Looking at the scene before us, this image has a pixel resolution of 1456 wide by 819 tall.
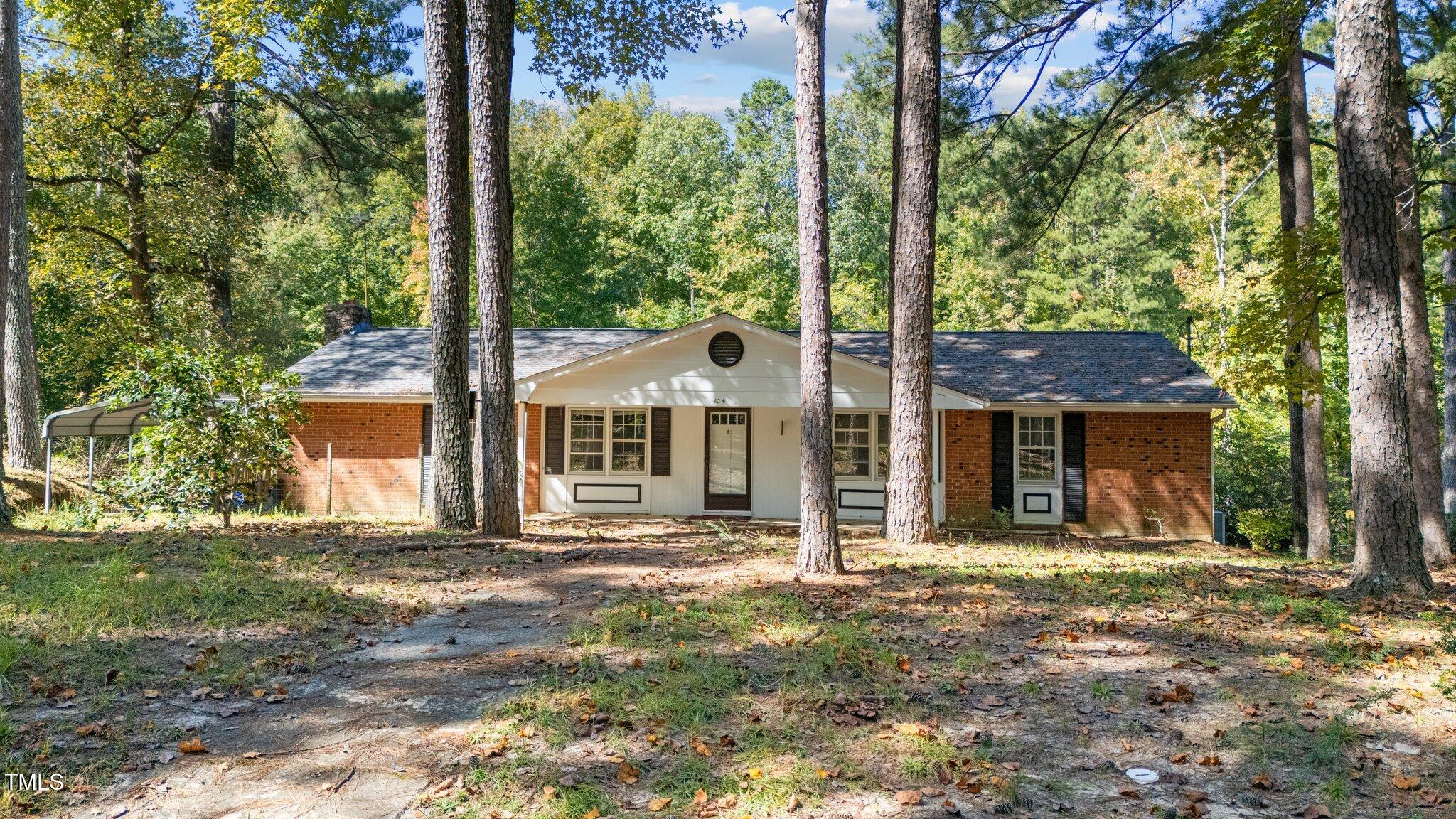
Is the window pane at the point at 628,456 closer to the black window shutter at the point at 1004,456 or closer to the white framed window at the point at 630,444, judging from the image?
the white framed window at the point at 630,444

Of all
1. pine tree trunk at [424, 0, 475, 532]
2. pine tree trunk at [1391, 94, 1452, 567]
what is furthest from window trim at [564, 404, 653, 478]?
pine tree trunk at [1391, 94, 1452, 567]

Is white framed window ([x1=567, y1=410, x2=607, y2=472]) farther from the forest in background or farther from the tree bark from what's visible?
the tree bark

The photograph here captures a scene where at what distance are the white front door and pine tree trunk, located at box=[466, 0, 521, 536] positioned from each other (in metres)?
6.63

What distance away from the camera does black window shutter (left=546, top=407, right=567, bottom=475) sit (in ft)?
57.8

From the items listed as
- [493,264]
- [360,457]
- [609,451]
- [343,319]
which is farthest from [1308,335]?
[343,319]

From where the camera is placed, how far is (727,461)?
17.7 m

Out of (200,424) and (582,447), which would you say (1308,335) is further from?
(200,424)

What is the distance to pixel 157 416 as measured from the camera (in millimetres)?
11930

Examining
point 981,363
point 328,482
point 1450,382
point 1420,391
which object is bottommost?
point 328,482

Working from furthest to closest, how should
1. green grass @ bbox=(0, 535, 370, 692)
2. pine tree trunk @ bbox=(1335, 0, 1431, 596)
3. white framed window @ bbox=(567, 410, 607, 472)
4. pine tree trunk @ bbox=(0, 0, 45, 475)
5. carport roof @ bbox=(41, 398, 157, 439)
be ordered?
white framed window @ bbox=(567, 410, 607, 472), pine tree trunk @ bbox=(0, 0, 45, 475), carport roof @ bbox=(41, 398, 157, 439), pine tree trunk @ bbox=(1335, 0, 1431, 596), green grass @ bbox=(0, 535, 370, 692)

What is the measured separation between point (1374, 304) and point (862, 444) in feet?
33.3

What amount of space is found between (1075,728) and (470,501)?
8487 mm

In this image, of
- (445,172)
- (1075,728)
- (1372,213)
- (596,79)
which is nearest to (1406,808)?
(1075,728)

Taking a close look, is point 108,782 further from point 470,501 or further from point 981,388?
point 981,388
